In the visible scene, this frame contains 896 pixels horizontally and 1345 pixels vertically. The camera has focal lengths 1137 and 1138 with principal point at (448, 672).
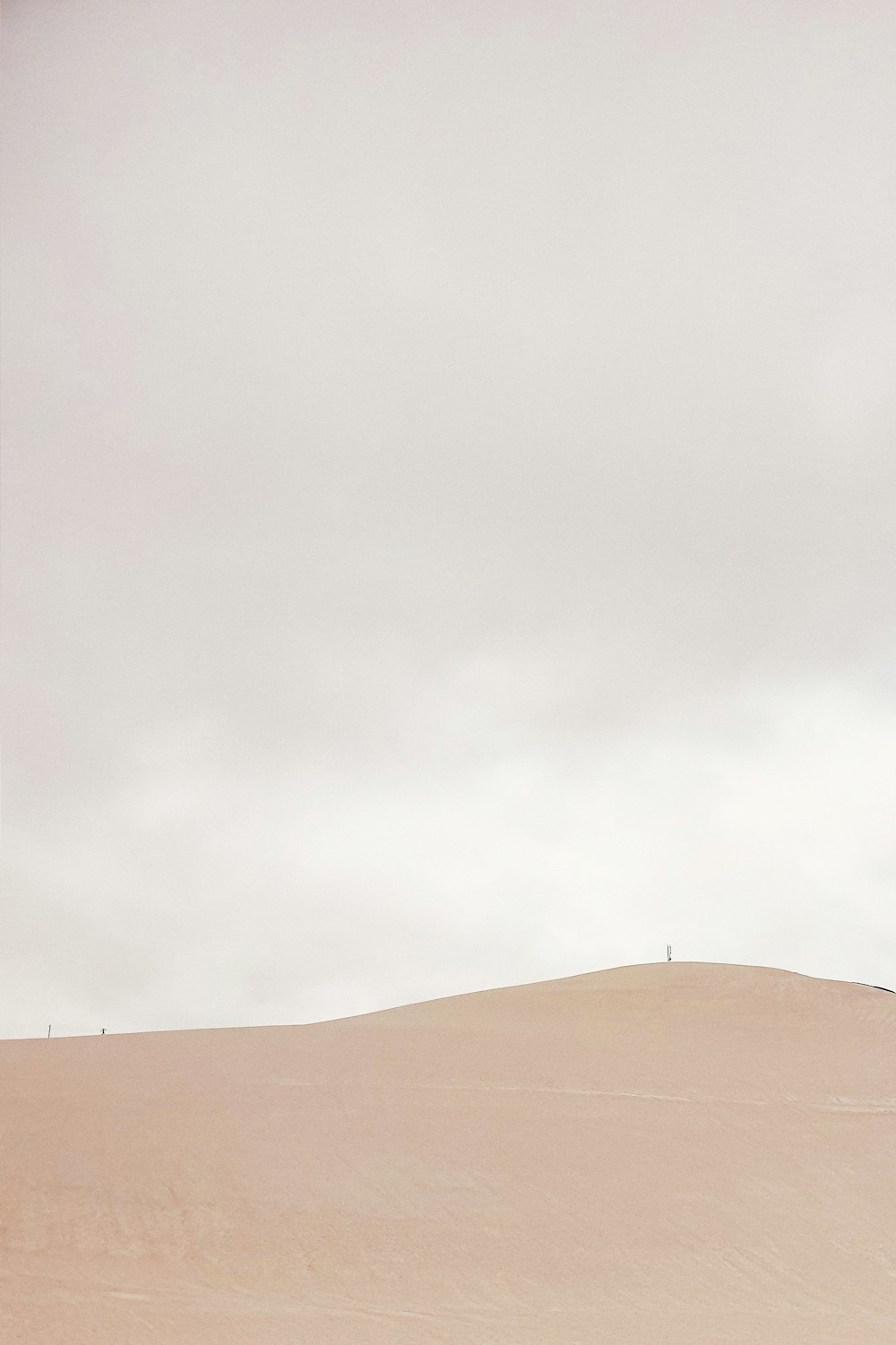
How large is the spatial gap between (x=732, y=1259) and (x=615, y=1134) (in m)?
2.69

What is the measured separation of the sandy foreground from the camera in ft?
25.7

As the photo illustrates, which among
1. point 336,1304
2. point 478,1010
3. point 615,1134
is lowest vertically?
point 336,1304

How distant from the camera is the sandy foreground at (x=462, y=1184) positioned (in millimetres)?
7848

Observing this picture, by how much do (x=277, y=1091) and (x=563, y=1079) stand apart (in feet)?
11.0

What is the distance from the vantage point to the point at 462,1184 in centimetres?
1041

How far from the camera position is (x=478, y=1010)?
58.4ft

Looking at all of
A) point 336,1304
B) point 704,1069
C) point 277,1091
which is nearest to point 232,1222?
point 336,1304

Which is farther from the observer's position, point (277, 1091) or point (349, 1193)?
point (277, 1091)

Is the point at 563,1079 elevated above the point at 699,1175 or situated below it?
above

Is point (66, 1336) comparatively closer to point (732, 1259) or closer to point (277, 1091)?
point (732, 1259)

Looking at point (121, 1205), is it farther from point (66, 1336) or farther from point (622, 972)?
point (622, 972)

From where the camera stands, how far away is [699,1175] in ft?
35.6

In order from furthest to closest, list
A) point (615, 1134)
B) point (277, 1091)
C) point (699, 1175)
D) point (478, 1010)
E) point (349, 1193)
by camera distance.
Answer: point (478, 1010), point (277, 1091), point (615, 1134), point (699, 1175), point (349, 1193)

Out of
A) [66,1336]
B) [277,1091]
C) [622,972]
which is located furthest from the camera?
[622,972]
